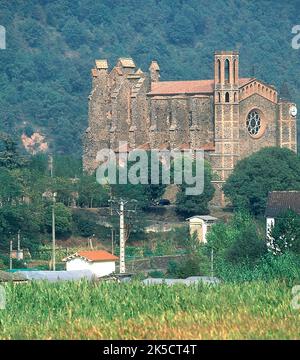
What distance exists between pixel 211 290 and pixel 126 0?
5219 inches

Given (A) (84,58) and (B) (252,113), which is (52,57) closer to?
(A) (84,58)

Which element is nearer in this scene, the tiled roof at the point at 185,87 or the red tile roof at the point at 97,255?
the red tile roof at the point at 97,255

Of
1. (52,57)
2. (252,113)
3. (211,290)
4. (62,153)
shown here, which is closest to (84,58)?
(52,57)

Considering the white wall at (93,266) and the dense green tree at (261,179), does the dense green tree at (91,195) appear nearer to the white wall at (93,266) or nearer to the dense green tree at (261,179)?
the dense green tree at (261,179)

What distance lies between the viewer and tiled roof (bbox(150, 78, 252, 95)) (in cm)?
9934

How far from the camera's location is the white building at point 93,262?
7300 centimetres

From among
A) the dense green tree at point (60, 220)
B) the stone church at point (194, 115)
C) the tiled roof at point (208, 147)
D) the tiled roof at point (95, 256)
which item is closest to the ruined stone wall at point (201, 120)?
the stone church at point (194, 115)

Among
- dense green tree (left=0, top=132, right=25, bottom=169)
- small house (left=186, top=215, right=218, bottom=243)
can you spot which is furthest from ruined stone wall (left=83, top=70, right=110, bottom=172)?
small house (left=186, top=215, right=218, bottom=243)

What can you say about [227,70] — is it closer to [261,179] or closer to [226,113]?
[226,113]

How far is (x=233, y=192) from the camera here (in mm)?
91812

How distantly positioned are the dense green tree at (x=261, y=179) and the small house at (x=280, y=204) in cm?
1113

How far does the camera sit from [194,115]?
98.4 metres

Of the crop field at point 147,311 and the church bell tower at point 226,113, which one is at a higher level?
the church bell tower at point 226,113

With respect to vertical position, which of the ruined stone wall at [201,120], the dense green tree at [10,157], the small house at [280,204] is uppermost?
the ruined stone wall at [201,120]
